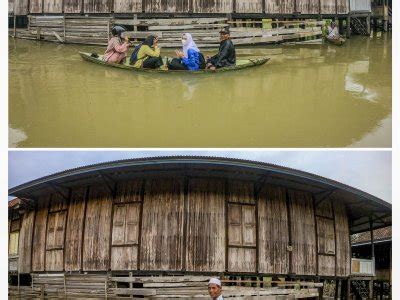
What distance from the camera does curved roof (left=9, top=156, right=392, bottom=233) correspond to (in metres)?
9.37

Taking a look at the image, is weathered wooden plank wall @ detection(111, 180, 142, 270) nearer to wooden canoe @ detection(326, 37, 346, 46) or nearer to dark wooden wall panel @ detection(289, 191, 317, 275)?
dark wooden wall panel @ detection(289, 191, 317, 275)

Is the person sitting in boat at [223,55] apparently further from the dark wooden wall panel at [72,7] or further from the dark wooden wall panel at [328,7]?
the dark wooden wall panel at [328,7]

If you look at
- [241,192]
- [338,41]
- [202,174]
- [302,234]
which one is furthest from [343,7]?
[202,174]

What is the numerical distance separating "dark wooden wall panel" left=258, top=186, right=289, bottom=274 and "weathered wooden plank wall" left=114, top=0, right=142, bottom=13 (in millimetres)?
9537

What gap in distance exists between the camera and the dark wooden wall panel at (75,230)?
10.5m

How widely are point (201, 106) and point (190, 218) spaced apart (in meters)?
2.34

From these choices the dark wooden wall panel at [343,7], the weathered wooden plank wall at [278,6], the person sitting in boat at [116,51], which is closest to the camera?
the person sitting in boat at [116,51]

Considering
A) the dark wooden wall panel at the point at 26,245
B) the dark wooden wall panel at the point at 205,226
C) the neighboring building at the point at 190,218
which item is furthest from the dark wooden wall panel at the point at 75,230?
the dark wooden wall panel at the point at 205,226

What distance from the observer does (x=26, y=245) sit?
11.5 meters

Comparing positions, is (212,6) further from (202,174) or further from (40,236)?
(40,236)

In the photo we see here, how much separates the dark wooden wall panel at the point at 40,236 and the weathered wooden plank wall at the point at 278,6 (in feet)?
34.8

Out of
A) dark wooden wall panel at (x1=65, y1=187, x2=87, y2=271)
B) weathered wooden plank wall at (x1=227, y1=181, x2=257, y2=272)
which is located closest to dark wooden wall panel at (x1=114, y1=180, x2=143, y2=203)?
dark wooden wall panel at (x1=65, y1=187, x2=87, y2=271)

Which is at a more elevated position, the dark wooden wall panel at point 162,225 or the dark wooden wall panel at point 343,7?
the dark wooden wall panel at point 343,7

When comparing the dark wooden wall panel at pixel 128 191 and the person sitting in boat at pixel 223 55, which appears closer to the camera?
the dark wooden wall panel at pixel 128 191
